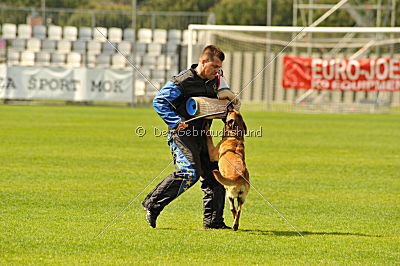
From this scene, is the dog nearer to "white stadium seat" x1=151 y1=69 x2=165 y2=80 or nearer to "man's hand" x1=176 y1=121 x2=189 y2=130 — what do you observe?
"man's hand" x1=176 y1=121 x2=189 y2=130

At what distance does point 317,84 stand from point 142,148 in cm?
1589

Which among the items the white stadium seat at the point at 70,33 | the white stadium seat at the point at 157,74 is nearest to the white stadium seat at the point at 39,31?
the white stadium seat at the point at 70,33

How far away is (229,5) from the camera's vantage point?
60906mm

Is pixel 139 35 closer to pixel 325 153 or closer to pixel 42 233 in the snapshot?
pixel 325 153

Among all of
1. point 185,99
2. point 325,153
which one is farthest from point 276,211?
point 325,153

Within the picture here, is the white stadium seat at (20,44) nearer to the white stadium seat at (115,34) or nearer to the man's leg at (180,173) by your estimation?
the white stadium seat at (115,34)

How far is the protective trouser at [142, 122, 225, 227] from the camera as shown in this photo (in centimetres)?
718

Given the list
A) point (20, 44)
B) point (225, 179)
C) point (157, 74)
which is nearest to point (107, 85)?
point (157, 74)

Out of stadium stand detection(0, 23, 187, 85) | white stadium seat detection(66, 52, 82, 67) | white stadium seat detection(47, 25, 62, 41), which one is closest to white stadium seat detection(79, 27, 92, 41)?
stadium stand detection(0, 23, 187, 85)

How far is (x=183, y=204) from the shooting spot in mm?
9281

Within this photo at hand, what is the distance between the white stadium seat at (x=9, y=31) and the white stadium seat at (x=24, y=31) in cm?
38

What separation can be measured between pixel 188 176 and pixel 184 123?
50cm

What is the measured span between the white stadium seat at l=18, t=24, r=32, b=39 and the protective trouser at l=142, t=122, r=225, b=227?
3327cm

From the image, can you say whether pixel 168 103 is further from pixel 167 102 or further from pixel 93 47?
pixel 93 47
